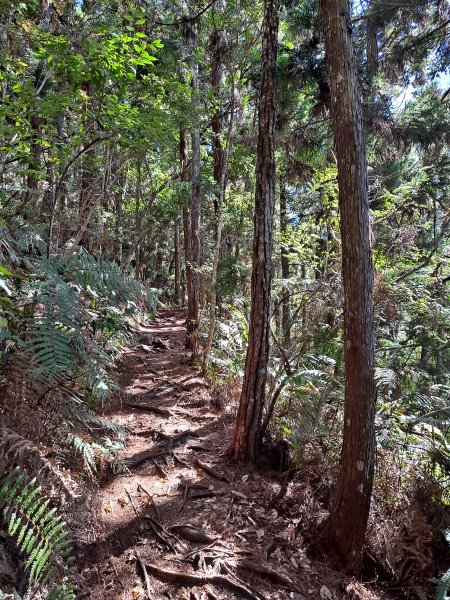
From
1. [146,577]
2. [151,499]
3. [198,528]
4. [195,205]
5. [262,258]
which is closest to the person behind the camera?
[146,577]

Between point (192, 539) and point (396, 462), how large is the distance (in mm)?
2130

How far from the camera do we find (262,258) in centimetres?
444

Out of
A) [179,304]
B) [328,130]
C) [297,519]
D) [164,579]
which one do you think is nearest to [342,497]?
[297,519]

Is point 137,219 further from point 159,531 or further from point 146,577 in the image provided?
point 146,577

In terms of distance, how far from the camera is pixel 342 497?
333cm

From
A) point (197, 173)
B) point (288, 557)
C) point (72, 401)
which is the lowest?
point (288, 557)

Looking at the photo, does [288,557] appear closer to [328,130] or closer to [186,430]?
[186,430]

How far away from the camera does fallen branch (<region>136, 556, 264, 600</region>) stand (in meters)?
2.90

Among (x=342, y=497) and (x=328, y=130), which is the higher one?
(x=328, y=130)

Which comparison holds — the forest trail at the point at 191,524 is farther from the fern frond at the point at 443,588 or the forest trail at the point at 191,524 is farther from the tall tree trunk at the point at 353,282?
the fern frond at the point at 443,588

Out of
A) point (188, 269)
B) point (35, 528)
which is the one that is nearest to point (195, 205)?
point (188, 269)

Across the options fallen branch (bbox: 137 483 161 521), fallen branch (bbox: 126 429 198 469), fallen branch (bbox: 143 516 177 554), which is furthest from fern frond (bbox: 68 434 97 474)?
fallen branch (bbox: 126 429 198 469)

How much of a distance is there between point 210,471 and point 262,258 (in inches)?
103

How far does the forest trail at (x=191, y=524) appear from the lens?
2.90 m
